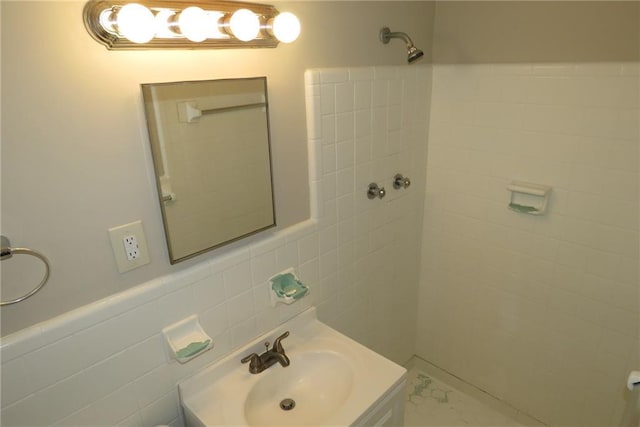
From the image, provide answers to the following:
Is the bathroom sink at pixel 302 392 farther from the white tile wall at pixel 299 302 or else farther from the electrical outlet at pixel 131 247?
the electrical outlet at pixel 131 247

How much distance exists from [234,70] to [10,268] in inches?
29.4

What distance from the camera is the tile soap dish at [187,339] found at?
1.17m

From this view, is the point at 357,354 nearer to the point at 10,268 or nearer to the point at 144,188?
the point at 144,188

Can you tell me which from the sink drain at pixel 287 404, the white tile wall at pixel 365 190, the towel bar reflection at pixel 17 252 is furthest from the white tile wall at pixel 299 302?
the sink drain at pixel 287 404

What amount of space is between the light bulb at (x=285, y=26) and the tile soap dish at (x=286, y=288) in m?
0.80

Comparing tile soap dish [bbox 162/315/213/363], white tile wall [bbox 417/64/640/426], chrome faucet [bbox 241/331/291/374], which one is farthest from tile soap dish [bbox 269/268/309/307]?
white tile wall [bbox 417/64/640/426]

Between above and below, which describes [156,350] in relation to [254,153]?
below

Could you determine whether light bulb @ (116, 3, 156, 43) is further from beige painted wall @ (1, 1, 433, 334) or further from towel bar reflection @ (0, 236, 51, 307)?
towel bar reflection @ (0, 236, 51, 307)

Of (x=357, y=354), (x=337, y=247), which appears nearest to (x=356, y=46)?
(x=337, y=247)

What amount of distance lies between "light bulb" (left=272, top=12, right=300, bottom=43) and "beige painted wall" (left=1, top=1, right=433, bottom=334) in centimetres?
16

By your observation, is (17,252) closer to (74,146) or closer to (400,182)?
(74,146)

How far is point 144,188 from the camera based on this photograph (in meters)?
1.07

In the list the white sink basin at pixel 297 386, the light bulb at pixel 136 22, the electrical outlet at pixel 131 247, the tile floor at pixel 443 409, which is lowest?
the tile floor at pixel 443 409

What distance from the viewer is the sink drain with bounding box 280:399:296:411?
1387 millimetres
